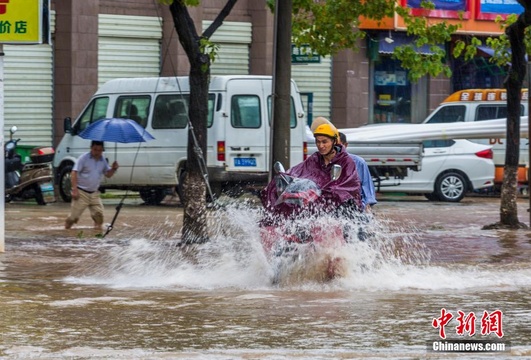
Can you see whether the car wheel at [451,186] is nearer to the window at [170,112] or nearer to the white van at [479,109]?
the white van at [479,109]

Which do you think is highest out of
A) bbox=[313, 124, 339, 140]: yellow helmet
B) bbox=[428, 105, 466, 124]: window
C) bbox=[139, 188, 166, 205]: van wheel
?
bbox=[313, 124, 339, 140]: yellow helmet

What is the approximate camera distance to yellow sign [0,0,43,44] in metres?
14.2

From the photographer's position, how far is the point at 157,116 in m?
22.9

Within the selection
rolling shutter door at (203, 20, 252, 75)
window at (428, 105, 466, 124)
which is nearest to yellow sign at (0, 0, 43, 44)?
window at (428, 105, 466, 124)

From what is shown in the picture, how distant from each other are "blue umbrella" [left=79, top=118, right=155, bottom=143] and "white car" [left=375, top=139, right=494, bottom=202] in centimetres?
958

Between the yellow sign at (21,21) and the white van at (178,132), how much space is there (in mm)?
7183

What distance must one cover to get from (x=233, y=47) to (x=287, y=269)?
67.7 ft

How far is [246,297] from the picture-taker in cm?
1058

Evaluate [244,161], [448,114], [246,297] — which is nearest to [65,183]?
[244,161]

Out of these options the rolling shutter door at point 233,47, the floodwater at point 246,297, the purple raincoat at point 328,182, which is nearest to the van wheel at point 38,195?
the floodwater at point 246,297

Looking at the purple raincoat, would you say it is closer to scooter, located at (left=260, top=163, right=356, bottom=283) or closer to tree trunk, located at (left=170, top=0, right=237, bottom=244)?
scooter, located at (left=260, top=163, right=356, bottom=283)

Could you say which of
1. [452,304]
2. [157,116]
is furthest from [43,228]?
[452,304]

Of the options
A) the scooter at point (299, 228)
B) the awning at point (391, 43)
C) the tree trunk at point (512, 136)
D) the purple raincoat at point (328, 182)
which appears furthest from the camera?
the awning at point (391, 43)

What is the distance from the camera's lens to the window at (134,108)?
23062mm
